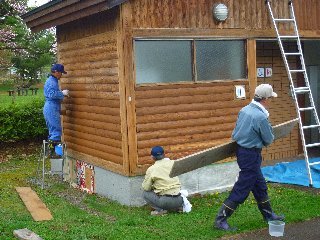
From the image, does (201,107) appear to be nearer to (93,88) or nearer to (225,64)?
(225,64)

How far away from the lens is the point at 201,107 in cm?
991

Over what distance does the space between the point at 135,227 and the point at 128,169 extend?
153 centimetres

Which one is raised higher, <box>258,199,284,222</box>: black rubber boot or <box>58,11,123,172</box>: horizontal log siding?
<box>58,11,123,172</box>: horizontal log siding

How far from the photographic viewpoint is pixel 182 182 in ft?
32.1

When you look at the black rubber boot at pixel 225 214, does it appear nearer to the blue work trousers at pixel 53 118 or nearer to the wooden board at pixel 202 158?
the wooden board at pixel 202 158

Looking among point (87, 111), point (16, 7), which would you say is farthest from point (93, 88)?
point (16, 7)

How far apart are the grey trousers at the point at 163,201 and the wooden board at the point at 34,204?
1.69 metres

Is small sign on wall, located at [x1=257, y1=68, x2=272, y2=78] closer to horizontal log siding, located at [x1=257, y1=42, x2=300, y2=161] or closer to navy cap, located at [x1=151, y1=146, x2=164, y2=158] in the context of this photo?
horizontal log siding, located at [x1=257, y1=42, x2=300, y2=161]

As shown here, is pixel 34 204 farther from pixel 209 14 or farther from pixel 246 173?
pixel 209 14

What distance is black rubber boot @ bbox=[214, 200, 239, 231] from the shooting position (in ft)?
24.5

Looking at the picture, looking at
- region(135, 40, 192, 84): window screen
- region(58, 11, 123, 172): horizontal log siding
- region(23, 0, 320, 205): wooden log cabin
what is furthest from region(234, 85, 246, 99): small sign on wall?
region(58, 11, 123, 172): horizontal log siding

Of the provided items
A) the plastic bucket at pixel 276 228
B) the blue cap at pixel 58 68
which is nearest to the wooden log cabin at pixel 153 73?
the blue cap at pixel 58 68

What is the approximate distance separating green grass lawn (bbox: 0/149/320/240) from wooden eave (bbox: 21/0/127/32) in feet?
11.4

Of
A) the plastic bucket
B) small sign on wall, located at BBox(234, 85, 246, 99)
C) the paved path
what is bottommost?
the paved path
